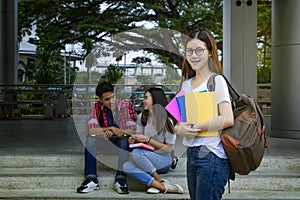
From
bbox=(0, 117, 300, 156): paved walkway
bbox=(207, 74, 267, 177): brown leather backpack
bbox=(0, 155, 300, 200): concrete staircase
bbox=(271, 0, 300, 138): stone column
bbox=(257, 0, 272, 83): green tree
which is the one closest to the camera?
bbox=(207, 74, 267, 177): brown leather backpack

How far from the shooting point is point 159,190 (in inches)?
149

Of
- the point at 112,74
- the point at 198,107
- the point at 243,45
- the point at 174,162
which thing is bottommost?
the point at 174,162

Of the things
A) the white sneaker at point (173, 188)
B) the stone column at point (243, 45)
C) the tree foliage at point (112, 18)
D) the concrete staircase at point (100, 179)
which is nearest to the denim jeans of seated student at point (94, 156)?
the concrete staircase at point (100, 179)

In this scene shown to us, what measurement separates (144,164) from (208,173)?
176 centimetres

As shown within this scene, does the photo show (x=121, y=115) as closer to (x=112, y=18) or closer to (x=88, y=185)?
(x=88, y=185)

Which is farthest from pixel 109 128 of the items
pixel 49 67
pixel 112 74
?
pixel 49 67

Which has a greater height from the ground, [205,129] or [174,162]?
[205,129]

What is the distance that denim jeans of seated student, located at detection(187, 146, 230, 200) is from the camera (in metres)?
2.07

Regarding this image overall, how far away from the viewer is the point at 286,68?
627cm

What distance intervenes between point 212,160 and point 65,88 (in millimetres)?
9276

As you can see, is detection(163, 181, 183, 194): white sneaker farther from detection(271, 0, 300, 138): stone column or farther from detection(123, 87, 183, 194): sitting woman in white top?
detection(271, 0, 300, 138): stone column

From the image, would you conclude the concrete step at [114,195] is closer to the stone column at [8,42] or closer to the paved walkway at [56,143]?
the paved walkway at [56,143]

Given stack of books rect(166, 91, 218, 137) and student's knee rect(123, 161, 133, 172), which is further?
student's knee rect(123, 161, 133, 172)

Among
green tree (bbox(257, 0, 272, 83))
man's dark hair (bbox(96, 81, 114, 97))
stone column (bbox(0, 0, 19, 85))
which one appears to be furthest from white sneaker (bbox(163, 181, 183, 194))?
green tree (bbox(257, 0, 272, 83))
